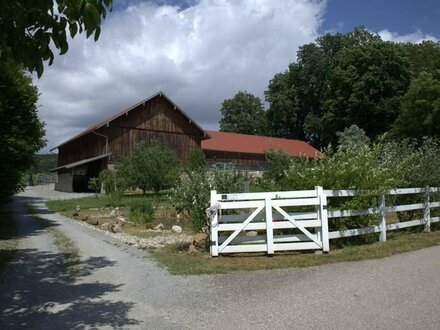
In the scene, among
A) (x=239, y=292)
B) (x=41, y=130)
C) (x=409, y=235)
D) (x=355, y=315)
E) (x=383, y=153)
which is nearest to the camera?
(x=355, y=315)

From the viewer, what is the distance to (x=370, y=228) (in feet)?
39.6

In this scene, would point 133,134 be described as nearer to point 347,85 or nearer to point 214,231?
point 347,85

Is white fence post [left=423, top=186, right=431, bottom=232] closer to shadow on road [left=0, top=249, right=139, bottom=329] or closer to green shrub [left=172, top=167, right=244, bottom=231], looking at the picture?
green shrub [left=172, top=167, right=244, bottom=231]

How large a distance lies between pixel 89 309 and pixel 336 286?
3816mm

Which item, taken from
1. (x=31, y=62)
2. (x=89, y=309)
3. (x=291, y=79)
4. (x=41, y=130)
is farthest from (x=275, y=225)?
(x=291, y=79)

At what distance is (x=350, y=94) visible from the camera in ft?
207

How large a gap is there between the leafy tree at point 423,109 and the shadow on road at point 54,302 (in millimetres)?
42238

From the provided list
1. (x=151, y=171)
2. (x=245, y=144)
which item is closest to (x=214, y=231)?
(x=151, y=171)

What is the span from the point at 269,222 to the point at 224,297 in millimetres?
3396

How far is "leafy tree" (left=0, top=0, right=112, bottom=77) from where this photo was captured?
12.8 feet

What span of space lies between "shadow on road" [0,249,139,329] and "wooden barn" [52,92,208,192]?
38.6 meters

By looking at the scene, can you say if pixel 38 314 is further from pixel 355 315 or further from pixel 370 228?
pixel 370 228

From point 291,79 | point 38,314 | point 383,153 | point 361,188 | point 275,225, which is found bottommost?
point 38,314

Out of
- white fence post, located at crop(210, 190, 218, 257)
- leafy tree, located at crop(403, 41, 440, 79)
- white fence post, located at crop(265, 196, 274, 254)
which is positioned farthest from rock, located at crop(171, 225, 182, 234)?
leafy tree, located at crop(403, 41, 440, 79)
